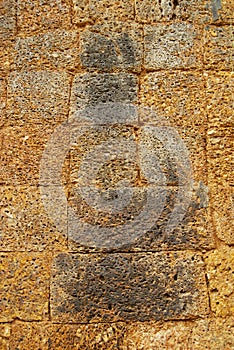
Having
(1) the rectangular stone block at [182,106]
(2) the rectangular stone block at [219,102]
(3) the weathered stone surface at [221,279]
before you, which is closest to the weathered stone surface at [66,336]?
(3) the weathered stone surface at [221,279]

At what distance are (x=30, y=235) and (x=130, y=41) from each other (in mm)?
1458

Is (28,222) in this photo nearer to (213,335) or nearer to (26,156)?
(26,156)

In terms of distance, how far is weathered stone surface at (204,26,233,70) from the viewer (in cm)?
320

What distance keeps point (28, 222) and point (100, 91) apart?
980mm

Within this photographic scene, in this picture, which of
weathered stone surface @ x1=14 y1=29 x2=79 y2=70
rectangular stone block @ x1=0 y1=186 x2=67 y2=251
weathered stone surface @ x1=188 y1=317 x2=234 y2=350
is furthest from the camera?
weathered stone surface @ x1=14 y1=29 x2=79 y2=70

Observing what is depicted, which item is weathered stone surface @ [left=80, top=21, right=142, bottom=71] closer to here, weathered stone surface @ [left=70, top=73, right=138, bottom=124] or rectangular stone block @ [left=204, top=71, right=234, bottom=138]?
weathered stone surface @ [left=70, top=73, right=138, bottom=124]

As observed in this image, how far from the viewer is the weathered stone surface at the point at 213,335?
9.49 feet

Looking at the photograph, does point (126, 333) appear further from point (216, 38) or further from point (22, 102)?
point (216, 38)

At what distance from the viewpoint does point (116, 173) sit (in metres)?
3.07

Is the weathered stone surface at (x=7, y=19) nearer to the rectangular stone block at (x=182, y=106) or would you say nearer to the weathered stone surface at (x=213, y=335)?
the rectangular stone block at (x=182, y=106)

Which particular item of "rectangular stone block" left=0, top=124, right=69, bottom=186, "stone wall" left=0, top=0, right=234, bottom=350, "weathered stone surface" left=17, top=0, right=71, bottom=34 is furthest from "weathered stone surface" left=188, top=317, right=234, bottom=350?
"weathered stone surface" left=17, top=0, right=71, bottom=34

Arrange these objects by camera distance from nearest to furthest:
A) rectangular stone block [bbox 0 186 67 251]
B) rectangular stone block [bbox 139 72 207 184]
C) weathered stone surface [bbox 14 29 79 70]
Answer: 1. rectangular stone block [bbox 0 186 67 251]
2. rectangular stone block [bbox 139 72 207 184]
3. weathered stone surface [bbox 14 29 79 70]

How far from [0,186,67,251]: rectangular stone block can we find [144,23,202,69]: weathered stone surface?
44.3 inches

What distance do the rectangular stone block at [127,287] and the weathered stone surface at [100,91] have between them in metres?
0.93
